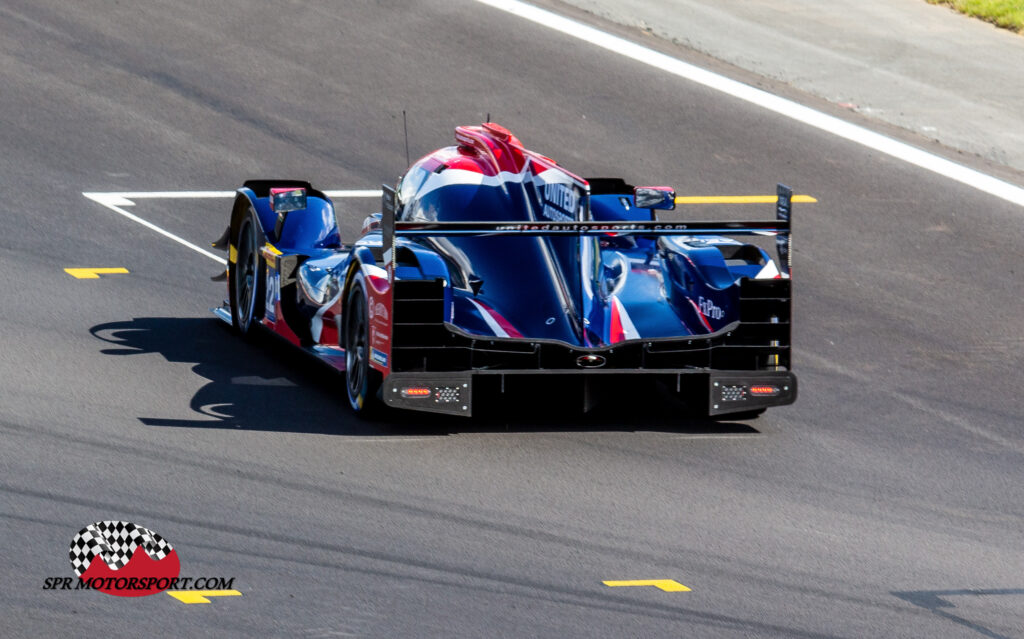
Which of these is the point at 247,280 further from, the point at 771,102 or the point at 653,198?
the point at 771,102

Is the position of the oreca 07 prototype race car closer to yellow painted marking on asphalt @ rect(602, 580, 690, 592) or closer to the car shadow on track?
the car shadow on track

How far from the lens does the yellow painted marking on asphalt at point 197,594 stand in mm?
7352

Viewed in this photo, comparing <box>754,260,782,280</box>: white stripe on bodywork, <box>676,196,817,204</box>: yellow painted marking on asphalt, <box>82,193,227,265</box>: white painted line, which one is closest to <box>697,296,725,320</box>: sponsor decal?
<box>754,260,782,280</box>: white stripe on bodywork

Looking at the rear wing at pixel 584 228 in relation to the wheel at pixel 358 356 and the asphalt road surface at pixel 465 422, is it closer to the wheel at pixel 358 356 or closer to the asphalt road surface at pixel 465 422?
the wheel at pixel 358 356

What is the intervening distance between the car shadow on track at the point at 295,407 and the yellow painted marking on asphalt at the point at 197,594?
2.76 meters

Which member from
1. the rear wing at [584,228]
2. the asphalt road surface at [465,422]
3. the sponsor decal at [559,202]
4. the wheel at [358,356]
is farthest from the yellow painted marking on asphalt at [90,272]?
the sponsor decal at [559,202]

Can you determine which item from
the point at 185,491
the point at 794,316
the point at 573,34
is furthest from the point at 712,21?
the point at 185,491

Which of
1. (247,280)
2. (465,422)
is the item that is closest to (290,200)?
(247,280)

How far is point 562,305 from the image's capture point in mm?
10305

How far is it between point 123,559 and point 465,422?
309 cm

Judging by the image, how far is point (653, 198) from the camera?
11727 mm

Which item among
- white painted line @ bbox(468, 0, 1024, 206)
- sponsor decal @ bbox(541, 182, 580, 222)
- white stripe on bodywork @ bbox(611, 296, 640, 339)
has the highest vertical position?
white painted line @ bbox(468, 0, 1024, 206)

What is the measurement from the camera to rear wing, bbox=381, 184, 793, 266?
10.1m

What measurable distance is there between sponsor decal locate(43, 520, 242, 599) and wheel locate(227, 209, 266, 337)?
13.8 ft
